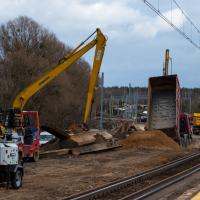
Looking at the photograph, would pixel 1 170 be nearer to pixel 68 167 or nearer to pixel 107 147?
pixel 68 167

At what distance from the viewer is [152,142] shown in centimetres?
3762

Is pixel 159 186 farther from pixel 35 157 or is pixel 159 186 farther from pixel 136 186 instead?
pixel 35 157

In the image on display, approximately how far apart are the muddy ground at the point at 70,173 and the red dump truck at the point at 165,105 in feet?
25.8

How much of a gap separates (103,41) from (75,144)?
29.1 feet

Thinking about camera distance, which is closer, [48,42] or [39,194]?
[39,194]

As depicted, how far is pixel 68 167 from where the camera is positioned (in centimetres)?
2350

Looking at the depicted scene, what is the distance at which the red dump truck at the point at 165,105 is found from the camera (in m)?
38.3

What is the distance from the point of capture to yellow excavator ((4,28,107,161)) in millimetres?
22734

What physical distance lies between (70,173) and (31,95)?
1192 centimetres

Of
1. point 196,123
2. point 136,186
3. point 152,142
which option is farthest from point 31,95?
point 196,123

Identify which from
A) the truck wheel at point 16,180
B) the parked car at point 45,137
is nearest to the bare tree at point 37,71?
the parked car at point 45,137

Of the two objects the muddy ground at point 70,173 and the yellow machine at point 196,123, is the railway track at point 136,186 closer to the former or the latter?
the muddy ground at point 70,173

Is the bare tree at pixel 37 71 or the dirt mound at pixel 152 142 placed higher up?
the bare tree at pixel 37 71

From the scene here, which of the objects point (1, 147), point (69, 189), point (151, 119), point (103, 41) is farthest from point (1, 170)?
point (151, 119)
